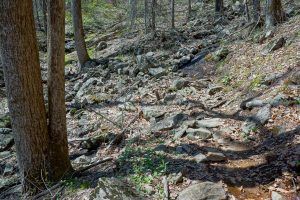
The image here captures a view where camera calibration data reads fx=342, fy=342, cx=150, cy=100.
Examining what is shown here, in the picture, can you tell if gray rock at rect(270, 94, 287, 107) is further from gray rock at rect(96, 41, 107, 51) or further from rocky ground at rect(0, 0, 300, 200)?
gray rock at rect(96, 41, 107, 51)

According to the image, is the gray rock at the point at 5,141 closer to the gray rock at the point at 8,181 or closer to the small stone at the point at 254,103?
the gray rock at the point at 8,181

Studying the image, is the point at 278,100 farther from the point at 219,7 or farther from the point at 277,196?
the point at 219,7

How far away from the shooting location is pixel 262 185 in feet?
15.0

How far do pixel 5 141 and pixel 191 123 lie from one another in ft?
15.1

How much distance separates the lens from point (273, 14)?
1032 cm

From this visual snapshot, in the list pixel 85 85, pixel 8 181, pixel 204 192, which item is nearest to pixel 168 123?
pixel 204 192

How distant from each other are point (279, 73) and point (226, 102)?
1333 millimetres

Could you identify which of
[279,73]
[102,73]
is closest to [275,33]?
[279,73]

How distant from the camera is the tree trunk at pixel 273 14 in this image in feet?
33.3

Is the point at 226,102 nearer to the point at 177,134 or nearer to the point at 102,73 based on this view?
the point at 177,134

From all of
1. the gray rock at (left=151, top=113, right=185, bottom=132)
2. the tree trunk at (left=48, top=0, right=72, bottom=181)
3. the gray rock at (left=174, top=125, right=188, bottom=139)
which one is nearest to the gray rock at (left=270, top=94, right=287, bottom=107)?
the gray rock at (left=174, top=125, right=188, bottom=139)

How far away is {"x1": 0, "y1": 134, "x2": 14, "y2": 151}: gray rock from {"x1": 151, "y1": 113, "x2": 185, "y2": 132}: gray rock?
357 cm

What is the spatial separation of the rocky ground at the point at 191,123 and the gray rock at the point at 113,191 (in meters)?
0.01

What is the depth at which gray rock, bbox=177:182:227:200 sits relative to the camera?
430cm
